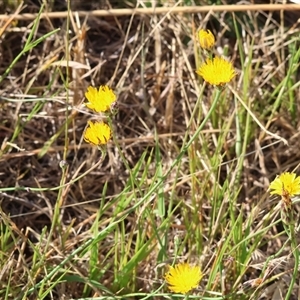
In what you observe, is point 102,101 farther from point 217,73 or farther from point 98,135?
point 217,73

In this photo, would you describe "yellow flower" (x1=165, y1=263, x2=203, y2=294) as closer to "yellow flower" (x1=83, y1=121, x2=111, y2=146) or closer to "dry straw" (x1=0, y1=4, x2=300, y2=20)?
"yellow flower" (x1=83, y1=121, x2=111, y2=146)

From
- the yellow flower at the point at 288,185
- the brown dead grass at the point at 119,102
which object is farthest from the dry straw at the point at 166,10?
the yellow flower at the point at 288,185

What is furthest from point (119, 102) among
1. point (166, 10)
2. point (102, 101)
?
point (102, 101)

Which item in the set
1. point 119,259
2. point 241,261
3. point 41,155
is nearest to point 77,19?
point 41,155

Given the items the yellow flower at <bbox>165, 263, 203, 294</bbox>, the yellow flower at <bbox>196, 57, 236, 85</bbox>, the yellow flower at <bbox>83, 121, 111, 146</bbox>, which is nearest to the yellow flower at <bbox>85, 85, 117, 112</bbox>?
the yellow flower at <bbox>83, 121, 111, 146</bbox>

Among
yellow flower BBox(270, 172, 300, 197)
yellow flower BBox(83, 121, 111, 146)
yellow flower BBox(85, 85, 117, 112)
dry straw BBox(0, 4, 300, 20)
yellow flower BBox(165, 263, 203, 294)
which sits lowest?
yellow flower BBox(165, 263, 203, 294)

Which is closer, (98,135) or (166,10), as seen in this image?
(98,135)

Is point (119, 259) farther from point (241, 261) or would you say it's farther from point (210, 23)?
point (210, 23)

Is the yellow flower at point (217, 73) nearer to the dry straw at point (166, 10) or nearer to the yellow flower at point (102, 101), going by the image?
the yellow flower at point (102, 101)
